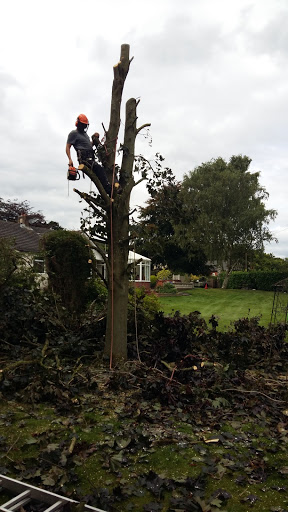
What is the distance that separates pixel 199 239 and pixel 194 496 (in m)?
29.9

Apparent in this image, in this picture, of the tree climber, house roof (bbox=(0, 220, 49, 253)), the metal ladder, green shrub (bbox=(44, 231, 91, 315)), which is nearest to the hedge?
house roof (bbox=(0, 220, 49, 253))

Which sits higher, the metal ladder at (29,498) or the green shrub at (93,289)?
the green shrub at (93,289)

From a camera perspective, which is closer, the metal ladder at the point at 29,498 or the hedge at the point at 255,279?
the metal ladder at the point at 29,498

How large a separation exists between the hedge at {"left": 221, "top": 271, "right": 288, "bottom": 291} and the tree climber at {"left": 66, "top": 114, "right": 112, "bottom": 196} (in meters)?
24.8

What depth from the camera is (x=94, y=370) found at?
17.5 feet

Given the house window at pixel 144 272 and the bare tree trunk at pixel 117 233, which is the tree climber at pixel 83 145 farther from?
the house window at pixel 144 272

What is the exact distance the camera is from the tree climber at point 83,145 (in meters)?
5.46

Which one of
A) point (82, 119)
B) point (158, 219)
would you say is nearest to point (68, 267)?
point (158, 219)

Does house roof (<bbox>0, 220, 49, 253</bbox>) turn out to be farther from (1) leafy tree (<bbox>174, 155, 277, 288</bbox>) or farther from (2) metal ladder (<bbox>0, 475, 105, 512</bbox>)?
(2) metal ladder (<bbox>0, 475, 105, 512</bbox>)

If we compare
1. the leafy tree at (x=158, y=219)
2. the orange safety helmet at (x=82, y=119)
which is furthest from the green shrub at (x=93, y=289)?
the orange safety helmet at (x=82, y=119)

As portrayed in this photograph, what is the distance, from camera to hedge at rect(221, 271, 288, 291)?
29042 mm

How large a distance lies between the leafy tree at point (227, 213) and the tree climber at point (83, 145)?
25.0 m

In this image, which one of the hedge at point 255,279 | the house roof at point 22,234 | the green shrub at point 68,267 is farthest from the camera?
the hedge at point 255,279

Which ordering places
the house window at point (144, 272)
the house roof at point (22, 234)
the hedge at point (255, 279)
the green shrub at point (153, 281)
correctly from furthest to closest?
the green shrub at point (153, 281) < the hedge at point (255, 279) < the house window at point (144, 272) < the house roof at point (22, 234)
